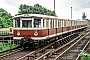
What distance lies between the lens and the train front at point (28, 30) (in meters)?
18.6

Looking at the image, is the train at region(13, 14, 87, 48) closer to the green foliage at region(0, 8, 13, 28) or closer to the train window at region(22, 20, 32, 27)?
the train window at region(22, 20, 32, 27)

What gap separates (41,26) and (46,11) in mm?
47680

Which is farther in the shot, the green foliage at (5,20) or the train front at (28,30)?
the green foliage at (5,20)

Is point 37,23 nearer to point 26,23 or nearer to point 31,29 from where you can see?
point 31,29

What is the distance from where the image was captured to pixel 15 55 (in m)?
17.0

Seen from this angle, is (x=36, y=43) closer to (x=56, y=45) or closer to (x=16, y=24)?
(x=16, y=24)

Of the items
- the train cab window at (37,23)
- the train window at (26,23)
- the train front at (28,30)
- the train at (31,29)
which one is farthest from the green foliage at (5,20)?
the train cab window at (37,23)

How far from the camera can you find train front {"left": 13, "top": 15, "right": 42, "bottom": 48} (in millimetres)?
18625

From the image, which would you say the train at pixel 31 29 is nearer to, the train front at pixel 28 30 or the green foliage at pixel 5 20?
the train front at pixel 28 30

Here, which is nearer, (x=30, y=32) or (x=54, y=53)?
(x=54, y=53)

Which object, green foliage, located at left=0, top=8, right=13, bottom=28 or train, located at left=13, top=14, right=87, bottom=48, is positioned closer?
train, located at left=13, top=14, right=87, bottom=48

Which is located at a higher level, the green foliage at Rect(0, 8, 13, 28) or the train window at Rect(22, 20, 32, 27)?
the train window at Rect(22, 20, 32, 27)

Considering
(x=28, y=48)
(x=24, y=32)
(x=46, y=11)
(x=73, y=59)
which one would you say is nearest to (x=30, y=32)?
(x=24, y=32)

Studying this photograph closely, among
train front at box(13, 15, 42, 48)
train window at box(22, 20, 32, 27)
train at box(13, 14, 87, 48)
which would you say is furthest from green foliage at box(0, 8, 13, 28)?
train window at box(22, 20, 32, 27)
